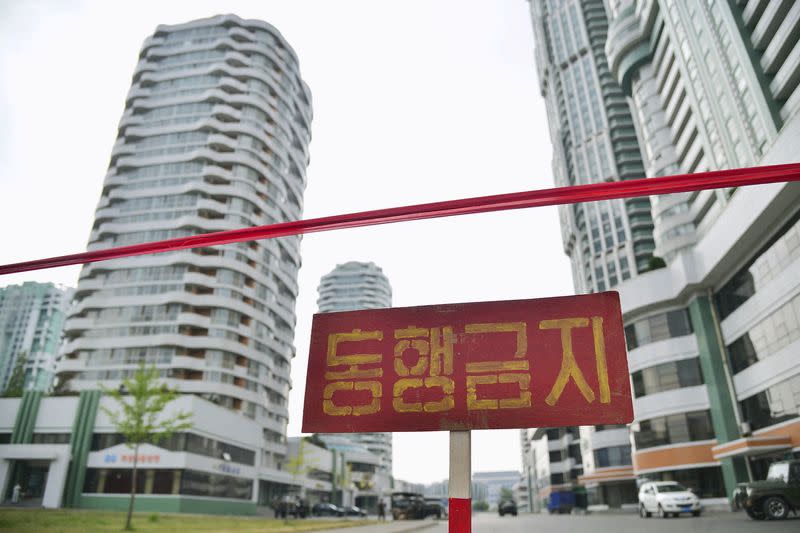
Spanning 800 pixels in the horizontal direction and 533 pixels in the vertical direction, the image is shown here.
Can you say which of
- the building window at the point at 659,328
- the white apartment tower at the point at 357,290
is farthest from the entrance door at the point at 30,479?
the white apartment tower at the point at 357,290

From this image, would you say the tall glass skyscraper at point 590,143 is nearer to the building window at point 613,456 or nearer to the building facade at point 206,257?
the building window at point 613,456

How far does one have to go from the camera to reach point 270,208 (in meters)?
67.5

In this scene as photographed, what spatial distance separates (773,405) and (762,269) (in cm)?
718

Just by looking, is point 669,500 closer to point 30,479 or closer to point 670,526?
point 670,526

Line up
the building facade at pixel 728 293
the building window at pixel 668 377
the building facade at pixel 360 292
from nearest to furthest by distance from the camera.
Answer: the building facade at pixel 728 293
the building window at pixel 668 377
the building facade at pixel 360 292

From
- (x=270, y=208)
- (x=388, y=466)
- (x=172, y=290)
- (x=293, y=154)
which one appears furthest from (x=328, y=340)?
(x=388, y=466)

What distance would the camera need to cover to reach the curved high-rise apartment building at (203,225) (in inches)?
2167

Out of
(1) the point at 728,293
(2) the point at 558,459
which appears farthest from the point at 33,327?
(1) the point at 728,293

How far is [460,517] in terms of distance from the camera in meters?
3.14

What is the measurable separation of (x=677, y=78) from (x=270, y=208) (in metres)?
46.0

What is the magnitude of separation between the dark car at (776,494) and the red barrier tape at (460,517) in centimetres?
1713

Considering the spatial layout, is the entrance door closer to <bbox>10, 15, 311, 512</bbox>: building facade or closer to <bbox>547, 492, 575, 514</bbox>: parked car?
<bbox>10, 15, 311, 512</bbox>: building facade

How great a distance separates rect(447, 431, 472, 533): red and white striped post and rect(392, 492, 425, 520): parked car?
38351mm

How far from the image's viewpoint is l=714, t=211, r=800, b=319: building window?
1001 inches
